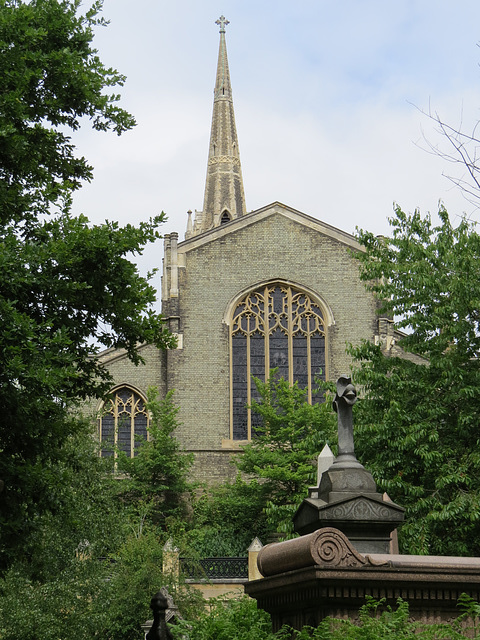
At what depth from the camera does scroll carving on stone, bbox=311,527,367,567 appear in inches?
263

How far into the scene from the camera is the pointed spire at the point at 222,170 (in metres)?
52.7

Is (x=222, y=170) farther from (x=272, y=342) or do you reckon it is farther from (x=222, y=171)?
(x=272, y=342)

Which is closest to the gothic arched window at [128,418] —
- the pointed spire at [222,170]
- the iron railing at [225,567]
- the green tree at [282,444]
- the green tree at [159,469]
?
the green tree at [159,469]

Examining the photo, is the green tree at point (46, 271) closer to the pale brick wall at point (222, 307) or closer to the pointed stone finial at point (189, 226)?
the pale brick wall at point (222, 307)

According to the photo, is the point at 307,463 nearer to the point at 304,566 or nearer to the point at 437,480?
the point at 437,480

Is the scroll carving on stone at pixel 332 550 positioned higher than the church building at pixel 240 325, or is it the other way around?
the church building at pixel 240 325

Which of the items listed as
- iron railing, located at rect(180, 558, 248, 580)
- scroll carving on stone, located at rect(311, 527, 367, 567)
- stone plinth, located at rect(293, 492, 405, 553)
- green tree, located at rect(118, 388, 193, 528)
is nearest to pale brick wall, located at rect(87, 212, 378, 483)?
green tree, located at rect(118, 388, 193, 528)

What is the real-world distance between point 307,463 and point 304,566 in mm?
24223

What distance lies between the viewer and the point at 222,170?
54094 millimetres

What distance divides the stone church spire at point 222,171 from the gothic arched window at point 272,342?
16534mm

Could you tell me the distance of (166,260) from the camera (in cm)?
3634

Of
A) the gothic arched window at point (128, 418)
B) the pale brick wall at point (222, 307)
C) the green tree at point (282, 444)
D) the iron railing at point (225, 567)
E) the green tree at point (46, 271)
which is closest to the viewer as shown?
the green tree at point (46, 271)

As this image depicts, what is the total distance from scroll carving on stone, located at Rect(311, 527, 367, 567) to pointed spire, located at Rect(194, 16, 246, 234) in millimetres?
45445

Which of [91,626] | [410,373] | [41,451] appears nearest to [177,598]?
[91,626]
